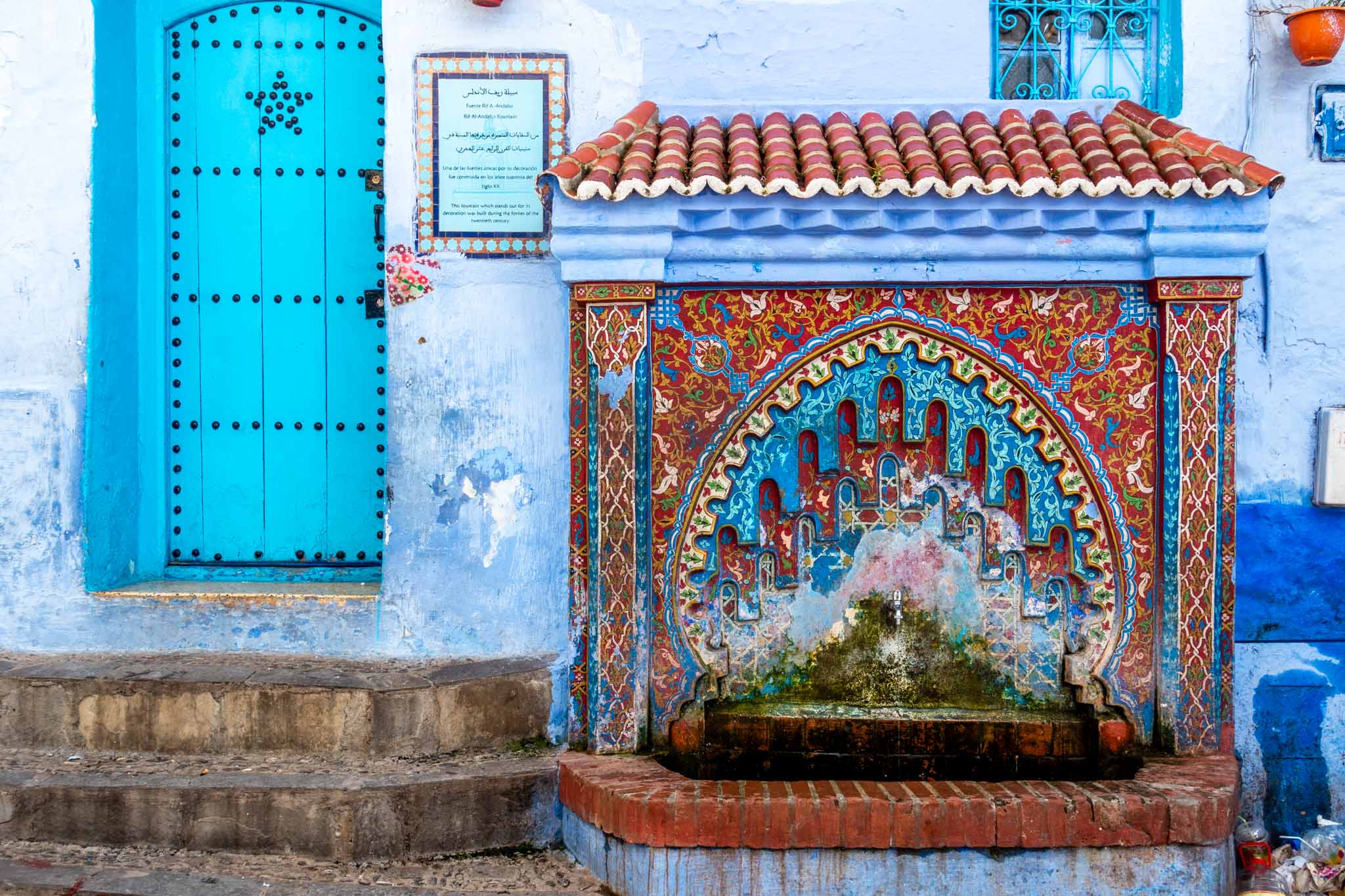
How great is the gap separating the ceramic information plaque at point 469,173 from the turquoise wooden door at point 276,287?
19.7 inches

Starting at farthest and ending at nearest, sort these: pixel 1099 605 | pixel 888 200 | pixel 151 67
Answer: pixel 151 67 < pixel 1099 605 < pixel 888 200

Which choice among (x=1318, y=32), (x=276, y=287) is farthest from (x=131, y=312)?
(x=1318, y=32)

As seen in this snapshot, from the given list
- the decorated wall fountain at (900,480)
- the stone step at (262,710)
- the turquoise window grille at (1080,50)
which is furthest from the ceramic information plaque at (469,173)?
the turquoise window grille at (1080,50)

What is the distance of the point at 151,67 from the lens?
4.64m

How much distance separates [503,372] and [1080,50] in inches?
106

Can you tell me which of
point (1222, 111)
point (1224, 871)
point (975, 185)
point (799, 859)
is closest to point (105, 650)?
point (799, 859)

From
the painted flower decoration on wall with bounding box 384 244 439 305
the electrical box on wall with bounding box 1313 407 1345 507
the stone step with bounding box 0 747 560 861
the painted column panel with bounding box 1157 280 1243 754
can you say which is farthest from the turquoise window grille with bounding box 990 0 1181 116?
the stone step with bounding box 0 747 560 861

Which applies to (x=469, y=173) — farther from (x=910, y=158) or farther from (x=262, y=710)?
(x=262, y=710)

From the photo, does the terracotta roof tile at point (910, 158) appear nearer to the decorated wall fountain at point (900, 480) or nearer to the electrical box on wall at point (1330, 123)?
the decorated wall fountain at point (900, 480)

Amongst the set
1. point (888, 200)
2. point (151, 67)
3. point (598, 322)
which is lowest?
point (598, 322)

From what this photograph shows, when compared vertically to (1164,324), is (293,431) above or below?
below

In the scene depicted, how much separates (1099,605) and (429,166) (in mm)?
2999

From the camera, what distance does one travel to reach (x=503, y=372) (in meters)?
4.25

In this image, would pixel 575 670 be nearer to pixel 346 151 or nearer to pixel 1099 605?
pixel 1099 605
